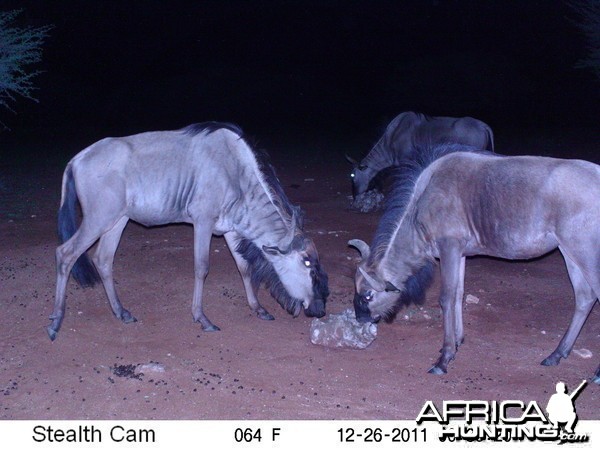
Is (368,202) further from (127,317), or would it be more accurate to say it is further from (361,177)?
(127,317)

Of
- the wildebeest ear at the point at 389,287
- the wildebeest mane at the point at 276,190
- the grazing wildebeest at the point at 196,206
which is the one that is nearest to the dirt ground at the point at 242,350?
the grazing wildebeest at the point at 196,206

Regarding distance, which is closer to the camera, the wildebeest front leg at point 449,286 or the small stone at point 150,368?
the small stone at point 150,368

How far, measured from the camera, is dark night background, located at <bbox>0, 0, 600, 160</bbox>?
22922 mm

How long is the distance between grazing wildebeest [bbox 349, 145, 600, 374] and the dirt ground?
318mm

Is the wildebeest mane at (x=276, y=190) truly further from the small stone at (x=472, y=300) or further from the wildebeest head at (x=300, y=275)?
the small stone at (x=472, y=300)

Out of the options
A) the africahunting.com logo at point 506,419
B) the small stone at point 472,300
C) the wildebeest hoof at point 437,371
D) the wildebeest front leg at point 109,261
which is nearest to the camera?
the africahunting.com logo at point 506,419

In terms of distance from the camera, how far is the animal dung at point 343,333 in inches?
224

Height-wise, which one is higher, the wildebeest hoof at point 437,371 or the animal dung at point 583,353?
the wildebeest hoof at point 437,371

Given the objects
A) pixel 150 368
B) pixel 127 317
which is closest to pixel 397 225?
pixel 150 368

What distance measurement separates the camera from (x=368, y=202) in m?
10.5

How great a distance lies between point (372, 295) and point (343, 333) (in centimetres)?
39

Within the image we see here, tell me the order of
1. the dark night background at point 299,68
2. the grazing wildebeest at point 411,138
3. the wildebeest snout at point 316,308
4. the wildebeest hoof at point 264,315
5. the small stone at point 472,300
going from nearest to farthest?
the wildebeest snout at point 316,308
the wildebeest hoof at point 264,315
the small stone at point 472,300
the grazing wildebeest at point 411,138
the dark night background at point 299,68

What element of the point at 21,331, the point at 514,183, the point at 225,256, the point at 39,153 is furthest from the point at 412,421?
the point at 39,153

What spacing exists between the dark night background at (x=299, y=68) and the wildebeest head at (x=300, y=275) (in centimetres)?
1178
